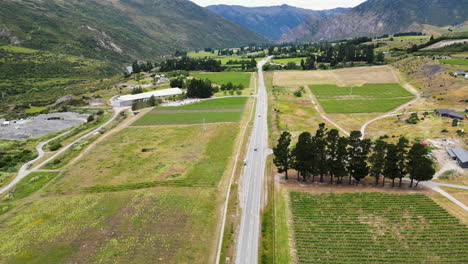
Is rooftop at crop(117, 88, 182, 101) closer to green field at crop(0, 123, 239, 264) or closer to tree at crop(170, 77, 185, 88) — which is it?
tree at crop(170, 77, 185, 88)

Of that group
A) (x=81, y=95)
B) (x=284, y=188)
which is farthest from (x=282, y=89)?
(x=81, y=95)

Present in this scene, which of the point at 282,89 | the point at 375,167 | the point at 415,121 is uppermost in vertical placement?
the point at 282,89

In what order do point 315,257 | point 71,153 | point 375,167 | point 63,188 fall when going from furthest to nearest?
1. point 71,153
2. point 63,188
3. point 375,167
4. point 315,257

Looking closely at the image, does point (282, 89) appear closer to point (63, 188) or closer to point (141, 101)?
point (141, 101)

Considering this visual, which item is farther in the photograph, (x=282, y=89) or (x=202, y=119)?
(x=282, y=89)

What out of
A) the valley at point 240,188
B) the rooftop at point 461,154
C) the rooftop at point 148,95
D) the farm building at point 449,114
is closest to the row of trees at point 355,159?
the valley at point 240,188
